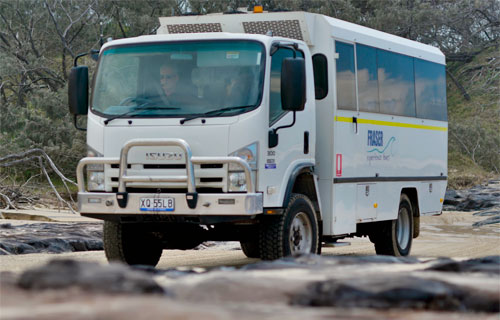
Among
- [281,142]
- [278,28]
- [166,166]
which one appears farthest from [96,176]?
[278,28]

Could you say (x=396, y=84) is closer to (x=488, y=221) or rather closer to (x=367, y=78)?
(x=367, y=78)

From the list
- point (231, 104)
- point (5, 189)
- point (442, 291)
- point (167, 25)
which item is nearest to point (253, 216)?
point (231, 104)

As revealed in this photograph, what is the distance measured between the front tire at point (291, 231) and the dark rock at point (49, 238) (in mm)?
3468

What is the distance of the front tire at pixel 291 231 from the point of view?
9922mm

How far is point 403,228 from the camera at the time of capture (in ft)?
44.9

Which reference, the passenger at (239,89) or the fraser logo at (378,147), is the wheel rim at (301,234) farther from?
the fraser logo at (378,147)

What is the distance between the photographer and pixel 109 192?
32.2ft

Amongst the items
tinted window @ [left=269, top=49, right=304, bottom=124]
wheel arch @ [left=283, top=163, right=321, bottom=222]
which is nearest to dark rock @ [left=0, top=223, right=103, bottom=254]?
wheel arch @ [left=283, top=163, right=321, bottom=222]

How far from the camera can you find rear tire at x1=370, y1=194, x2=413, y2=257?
13.1 meters

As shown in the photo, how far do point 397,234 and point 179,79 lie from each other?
4846 millimetres

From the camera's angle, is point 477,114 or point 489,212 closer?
point 489,212

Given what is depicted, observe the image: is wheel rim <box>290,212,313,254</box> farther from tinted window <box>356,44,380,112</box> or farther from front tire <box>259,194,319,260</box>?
tinted window <box>356,44,380,112</box>

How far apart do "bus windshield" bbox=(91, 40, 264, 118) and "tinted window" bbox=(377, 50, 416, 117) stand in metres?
3.21

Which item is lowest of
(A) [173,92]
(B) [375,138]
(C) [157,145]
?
(C) [157,145]
